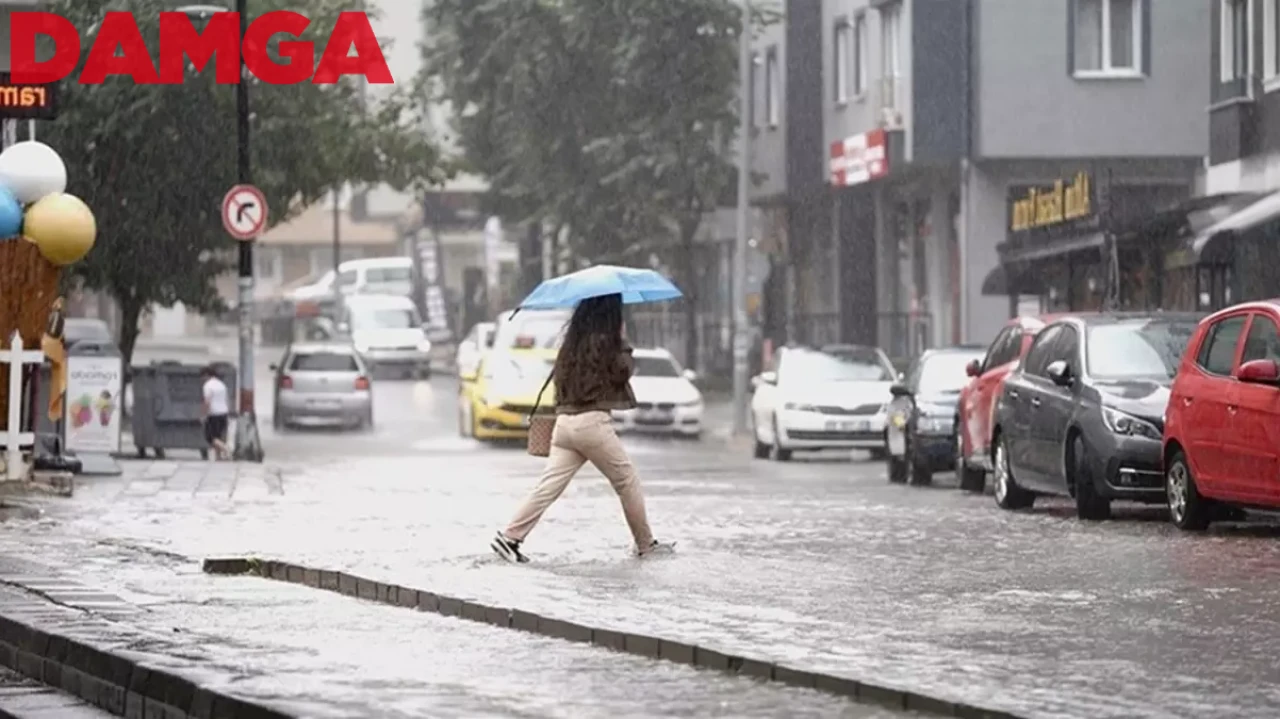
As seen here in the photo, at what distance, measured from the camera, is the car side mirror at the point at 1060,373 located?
885 inches

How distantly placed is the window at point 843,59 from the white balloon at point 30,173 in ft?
109

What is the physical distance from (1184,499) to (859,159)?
3440cm

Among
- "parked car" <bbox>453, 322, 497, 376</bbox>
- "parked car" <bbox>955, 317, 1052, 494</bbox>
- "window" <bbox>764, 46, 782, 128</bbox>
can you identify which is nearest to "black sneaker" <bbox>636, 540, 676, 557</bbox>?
"parked car" <bbox>955, 317, 1052, 494</bbox>

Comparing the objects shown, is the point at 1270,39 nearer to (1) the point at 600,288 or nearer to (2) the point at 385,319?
(1) the point at 600,288

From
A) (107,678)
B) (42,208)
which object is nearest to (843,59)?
(42,208)

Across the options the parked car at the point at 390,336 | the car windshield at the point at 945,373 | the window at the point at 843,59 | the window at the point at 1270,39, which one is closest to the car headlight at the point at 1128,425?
the car windshield at the point at 945,373

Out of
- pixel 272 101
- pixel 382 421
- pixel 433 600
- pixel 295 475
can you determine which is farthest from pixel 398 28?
pixel 433 600

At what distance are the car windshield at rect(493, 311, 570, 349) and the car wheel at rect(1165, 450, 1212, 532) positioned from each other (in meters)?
27.3

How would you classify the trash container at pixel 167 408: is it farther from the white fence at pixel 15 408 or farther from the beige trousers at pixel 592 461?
the beige trousers at pixel 592 461

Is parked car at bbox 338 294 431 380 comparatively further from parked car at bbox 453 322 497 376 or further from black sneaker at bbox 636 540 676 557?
black sneaker at bbox 636 540 676 557

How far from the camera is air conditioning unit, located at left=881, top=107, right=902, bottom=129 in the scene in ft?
174

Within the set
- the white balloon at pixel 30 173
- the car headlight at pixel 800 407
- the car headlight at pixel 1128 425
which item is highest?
the white balloon at pixel 30 173

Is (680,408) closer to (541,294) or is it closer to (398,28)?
(541,294)

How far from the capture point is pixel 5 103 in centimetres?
2525
